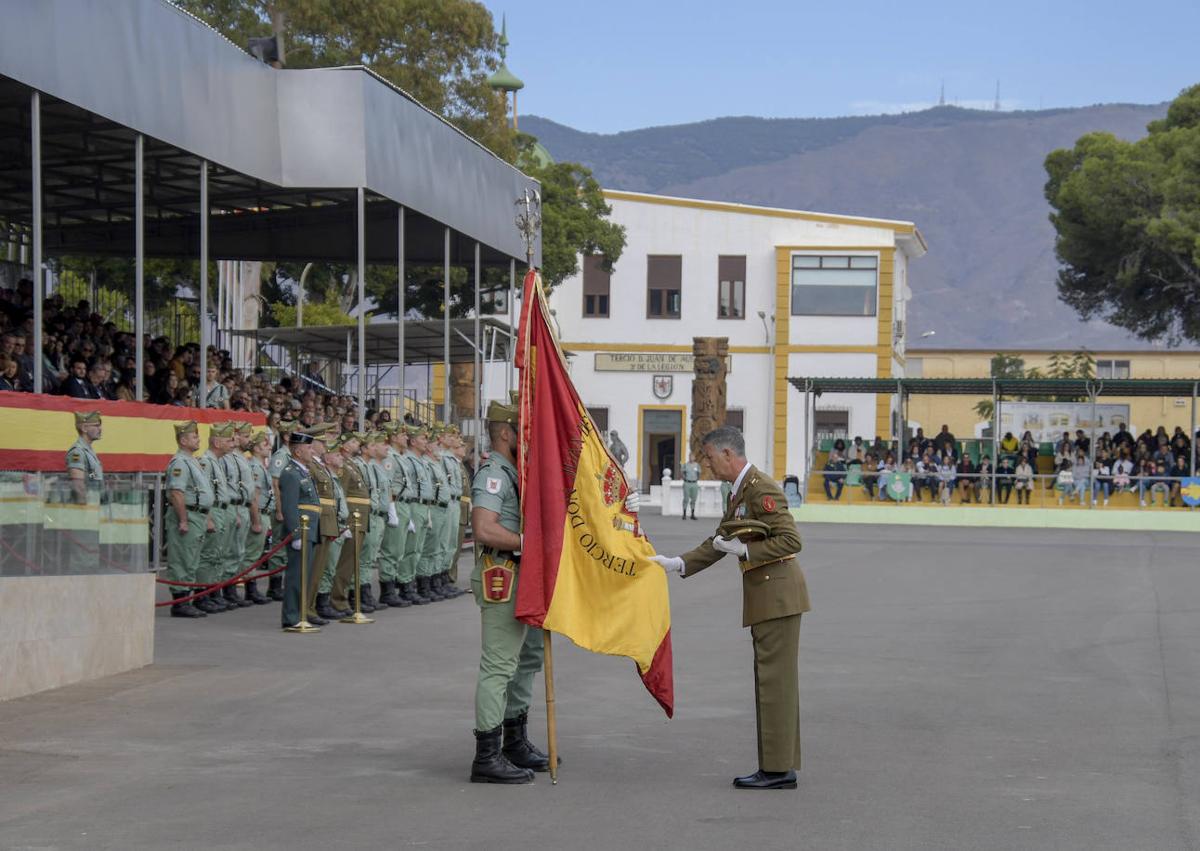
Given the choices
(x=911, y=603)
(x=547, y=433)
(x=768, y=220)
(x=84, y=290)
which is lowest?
Answer: (x=911, y=603)

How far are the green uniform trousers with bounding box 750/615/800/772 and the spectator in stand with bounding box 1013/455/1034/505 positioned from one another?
3357cm

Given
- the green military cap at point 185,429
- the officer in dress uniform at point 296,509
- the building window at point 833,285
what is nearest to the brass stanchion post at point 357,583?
the officer in dress uniform at point 296,509

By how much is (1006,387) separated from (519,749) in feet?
111

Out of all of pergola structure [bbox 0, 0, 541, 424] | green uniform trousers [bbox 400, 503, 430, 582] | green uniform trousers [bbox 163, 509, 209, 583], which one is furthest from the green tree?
green uniform trousers [bbox 163, 509, 209, 583]

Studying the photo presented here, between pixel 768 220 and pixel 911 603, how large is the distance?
146 ft

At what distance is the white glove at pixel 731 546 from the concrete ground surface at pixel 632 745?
45.9 inches

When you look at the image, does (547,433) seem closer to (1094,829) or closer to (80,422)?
(1094,829)

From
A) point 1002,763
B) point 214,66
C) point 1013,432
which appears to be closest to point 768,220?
point 1013,432

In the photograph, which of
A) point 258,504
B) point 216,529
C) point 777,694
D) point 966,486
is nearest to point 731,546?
point 777,694

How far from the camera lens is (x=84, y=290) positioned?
42.0 meters

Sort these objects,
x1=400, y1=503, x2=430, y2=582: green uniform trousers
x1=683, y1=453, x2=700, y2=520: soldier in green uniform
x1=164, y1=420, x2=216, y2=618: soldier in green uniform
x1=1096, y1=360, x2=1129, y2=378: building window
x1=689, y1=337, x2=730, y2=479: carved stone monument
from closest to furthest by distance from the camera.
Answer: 1. x1=164, y1=420, x2=216, y2=618: soldier in green uniform
2. x1=400, y1=503, x2=430, y2=582: green uniform trousers
3. x1=683, y1=453, x2=700, y2=520: soldier in green uniform
4. x1=689, y1=337, x2=730, y2=479: carved stone monument
5. x1=1096, y1=360, x2=1129, y2=378: building window

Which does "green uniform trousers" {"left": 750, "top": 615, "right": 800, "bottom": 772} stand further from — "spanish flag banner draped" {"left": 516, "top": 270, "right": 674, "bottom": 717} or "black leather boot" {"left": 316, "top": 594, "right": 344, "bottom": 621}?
"black leather boot" {"left": 316, "top": 594, "right": 344, "bottom": 621}

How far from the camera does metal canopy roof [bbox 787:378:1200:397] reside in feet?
133

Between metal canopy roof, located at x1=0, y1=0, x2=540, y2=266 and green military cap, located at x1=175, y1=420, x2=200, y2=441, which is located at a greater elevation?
metal canopy roof, located at x1=0, y1=0, x2=540, y2=266
